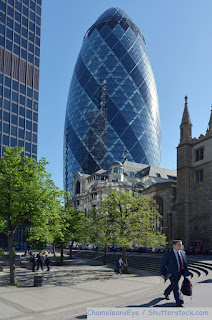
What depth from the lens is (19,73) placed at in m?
89.4

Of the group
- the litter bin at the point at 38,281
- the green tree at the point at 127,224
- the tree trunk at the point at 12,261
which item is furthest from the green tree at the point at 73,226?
the litter bin at the point at 38,281

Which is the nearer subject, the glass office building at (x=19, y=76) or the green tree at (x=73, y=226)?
the green tree at (x=73, y=226)

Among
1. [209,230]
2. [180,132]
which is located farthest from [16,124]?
[209,230]

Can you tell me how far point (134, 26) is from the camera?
154 meters

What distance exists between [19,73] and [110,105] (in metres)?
49.1

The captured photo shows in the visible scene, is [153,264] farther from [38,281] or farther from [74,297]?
[74,297]

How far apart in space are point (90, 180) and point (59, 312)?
310 ft

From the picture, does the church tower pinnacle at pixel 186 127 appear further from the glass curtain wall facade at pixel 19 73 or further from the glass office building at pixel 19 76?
the glass curtain wall facade at pixel 19 73

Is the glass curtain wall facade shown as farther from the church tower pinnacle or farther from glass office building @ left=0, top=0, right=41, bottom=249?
the church tower pinnacle

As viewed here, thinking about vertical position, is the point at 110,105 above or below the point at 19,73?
above

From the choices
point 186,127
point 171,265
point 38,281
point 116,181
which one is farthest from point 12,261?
Result: point 116,181

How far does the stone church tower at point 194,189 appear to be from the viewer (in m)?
53.2

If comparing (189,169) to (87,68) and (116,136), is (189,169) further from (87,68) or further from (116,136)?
(87,68)

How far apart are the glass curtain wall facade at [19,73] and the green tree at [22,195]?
60347 millimetres
